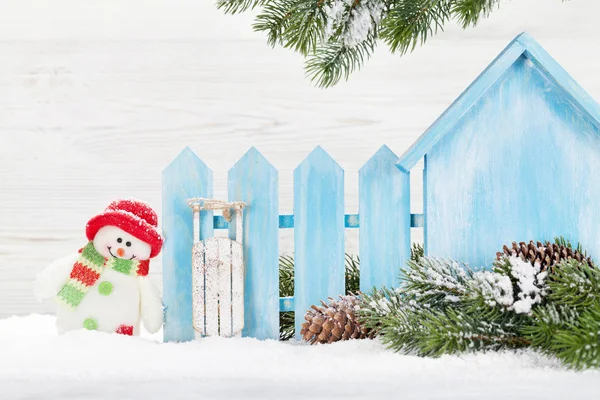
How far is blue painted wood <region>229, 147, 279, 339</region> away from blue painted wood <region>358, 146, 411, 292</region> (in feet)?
0.60

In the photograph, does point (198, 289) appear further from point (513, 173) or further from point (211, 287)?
point (513, 173)

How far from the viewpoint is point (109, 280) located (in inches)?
51.9

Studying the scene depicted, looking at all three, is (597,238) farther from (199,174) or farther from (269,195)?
(199,174)

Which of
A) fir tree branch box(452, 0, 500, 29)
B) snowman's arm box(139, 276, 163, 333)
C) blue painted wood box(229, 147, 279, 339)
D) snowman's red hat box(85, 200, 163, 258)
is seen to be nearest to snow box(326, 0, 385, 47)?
fir tree branch box(452, 0, 500, 29)

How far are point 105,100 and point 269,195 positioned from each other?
0.75m

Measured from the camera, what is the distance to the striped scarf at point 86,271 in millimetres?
1299

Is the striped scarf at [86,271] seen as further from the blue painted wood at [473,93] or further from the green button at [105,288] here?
the blue painted wood at [473,93]

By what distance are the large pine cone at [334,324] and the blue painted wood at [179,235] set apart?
244 mm

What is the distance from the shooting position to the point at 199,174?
4.47 ft

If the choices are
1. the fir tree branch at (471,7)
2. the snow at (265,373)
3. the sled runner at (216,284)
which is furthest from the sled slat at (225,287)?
the fir tree branch at (471,7)

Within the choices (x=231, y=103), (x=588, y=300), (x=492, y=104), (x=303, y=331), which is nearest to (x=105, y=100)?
(x=231, y=103)

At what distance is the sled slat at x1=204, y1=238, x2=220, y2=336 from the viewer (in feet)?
4.35

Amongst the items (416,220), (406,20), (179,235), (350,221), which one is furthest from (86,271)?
(406,20)

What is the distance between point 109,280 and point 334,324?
1.47ft
